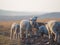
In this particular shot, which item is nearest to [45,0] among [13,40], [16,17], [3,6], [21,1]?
[21,1]

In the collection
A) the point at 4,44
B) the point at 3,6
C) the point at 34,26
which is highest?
the point at 3,6

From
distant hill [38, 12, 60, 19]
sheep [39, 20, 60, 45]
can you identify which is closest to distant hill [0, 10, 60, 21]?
distant hill [38, 12, 60, 19]

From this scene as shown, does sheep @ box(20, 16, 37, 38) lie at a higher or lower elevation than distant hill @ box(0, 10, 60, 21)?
lower

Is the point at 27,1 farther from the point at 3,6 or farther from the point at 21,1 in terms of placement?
the point at 3,6

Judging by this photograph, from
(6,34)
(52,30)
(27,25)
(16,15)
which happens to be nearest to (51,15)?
(52,30)

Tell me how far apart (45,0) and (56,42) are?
52cm

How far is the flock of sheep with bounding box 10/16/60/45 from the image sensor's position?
5.15 ft

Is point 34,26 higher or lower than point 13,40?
higher

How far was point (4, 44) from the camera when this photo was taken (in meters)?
1.59

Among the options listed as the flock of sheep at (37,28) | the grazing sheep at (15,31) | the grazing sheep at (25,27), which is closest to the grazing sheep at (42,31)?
the flock of sheep at (37,28)

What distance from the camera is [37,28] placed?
5.20 ft

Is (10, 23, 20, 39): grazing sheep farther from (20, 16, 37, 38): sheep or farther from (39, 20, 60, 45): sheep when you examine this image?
(39, 20, 60, 45): sheep

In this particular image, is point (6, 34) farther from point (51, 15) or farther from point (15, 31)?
point (51, 15)

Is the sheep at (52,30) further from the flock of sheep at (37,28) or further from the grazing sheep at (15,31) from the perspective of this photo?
the grazing sheep at (15,31)
